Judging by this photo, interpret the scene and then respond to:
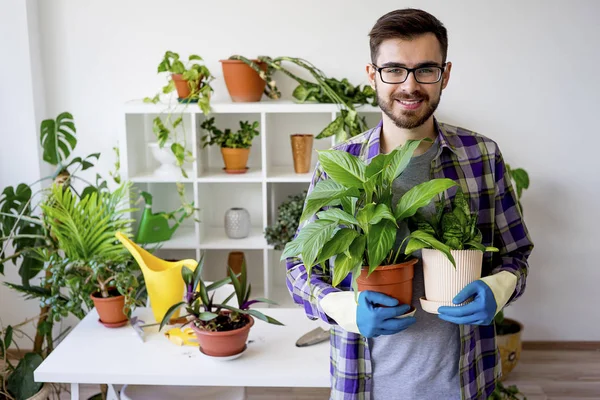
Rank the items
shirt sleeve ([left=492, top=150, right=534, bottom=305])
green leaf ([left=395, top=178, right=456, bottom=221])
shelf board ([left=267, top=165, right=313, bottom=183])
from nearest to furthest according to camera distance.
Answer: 1. green leaf ([left=395, top=178, right=456, bottom=221])
2. shirt sleeve ([left=492, top=150, right=534, bottom=305])
3. shelf board ([left=267, top=165, right=313, bottom=183])

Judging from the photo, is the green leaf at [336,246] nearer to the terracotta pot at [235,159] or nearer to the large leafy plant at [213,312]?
the large leafy plant at [213,312]

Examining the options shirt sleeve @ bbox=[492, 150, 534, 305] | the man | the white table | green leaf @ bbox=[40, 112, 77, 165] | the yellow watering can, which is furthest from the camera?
green leaf @ bbox=[40, 112, 77, 165]

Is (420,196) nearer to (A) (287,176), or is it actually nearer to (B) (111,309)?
(B) (111,309)

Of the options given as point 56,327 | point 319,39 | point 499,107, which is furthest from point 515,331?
point 56,327

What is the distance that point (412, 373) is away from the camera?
4.83ft

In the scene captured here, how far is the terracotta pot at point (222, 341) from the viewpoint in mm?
1849

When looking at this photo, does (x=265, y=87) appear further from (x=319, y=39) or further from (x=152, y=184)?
(x=152, y=184)

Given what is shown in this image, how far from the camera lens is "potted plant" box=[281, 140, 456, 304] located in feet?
4.24

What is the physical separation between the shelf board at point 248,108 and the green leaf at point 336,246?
1774 mm

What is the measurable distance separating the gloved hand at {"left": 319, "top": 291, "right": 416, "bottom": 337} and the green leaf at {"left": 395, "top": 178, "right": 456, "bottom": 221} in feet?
0.58

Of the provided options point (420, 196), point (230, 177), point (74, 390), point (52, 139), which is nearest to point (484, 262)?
point (420, 196)

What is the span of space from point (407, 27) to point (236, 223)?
190 cm

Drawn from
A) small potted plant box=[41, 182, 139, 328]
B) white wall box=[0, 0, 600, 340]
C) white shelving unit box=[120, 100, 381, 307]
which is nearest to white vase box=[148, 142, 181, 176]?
white shelving unit box=[120, 100, 381, 307]

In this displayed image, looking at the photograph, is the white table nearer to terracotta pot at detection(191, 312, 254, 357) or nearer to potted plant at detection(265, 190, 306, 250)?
terracotta pot at detection(191, 312, 254, 357)
